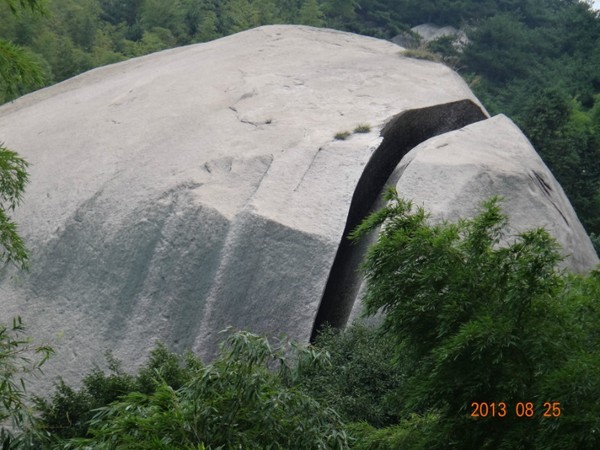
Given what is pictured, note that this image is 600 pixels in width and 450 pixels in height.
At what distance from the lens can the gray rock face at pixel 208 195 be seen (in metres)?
12.7

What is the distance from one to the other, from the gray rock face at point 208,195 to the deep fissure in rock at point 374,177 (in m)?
0.03

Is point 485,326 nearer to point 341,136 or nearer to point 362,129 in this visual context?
point 341,136

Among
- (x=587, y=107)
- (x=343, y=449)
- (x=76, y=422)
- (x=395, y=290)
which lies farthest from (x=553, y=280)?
(x=587, y=107)

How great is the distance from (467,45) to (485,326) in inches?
1192

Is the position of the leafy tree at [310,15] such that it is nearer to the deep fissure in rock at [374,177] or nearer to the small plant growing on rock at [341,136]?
the deep fissure in rock at [374,177]

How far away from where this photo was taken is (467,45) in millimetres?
35625

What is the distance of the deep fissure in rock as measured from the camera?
13.6 meters

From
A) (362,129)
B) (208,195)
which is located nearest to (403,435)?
(208,195)

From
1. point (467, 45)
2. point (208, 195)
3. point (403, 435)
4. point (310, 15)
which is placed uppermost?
point (403, 435)

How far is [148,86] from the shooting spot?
675 inches

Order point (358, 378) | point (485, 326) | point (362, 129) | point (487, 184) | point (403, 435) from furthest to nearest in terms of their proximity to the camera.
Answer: point (362, 129) → point (487, 184) → point (358, 378) → point (403, 435) → point (485, 326)

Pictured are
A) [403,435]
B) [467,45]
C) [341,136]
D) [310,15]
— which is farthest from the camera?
[467,45]
